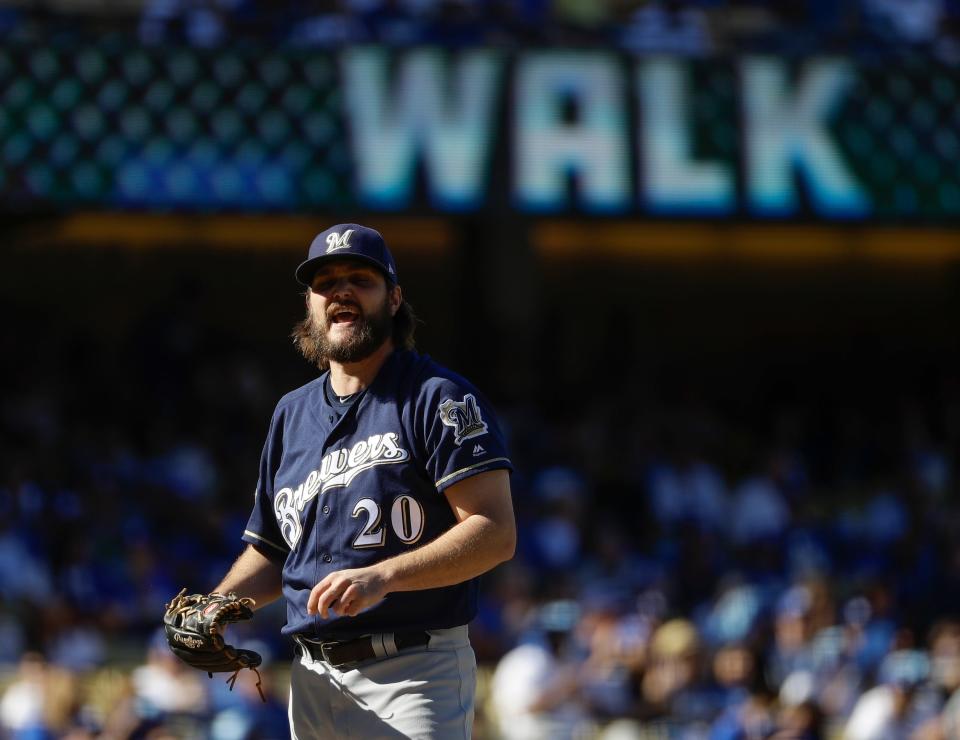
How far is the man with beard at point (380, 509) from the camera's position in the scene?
3.38 metres

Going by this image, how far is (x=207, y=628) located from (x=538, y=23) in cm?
1007

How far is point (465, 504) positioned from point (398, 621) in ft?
0.92

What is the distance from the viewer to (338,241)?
11.3ft

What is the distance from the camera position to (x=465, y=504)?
3365mm

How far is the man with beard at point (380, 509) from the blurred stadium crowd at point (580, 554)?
3504 millimetres

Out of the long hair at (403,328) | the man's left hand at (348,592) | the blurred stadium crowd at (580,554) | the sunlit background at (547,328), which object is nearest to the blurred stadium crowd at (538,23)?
the sunlit background at (547,328)

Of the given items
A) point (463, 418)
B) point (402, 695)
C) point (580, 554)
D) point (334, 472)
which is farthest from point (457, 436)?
point (580, 554)

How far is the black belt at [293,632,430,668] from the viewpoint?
3426 mm

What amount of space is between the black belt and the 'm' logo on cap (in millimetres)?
787

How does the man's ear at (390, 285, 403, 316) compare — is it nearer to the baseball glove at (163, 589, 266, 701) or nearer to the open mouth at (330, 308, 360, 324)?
the open mouth at (330, 308, 360, 324)

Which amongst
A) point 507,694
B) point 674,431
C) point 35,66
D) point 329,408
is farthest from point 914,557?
point 329,408

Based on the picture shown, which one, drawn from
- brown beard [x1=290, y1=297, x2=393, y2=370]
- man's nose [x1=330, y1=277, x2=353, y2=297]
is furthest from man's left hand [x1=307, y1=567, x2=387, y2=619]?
man's nose [x1=330, y1=277, x2=353, y2=297]

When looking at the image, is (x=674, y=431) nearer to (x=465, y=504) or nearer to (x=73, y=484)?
(x=73, y=484)

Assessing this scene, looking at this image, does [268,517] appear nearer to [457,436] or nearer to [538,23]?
[457,436]
